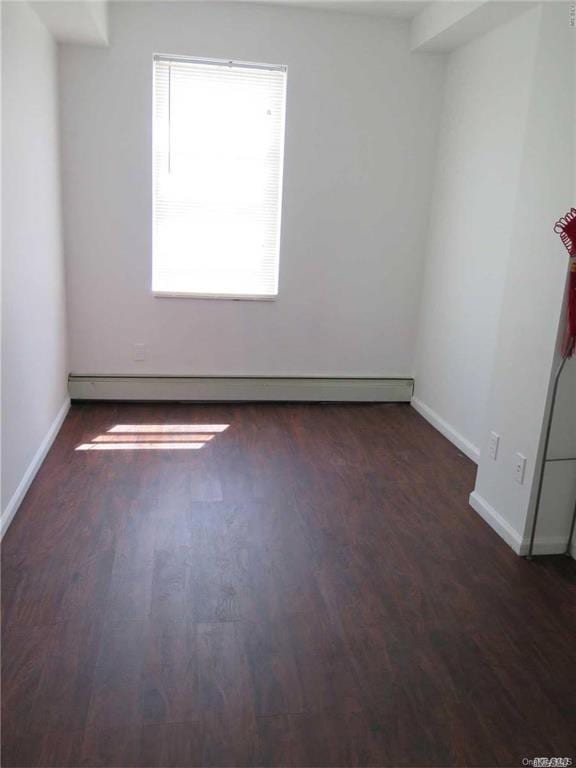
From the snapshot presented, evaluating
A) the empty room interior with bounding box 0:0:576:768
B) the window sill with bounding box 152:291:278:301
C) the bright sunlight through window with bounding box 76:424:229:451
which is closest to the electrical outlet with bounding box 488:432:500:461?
the empty room interior with bounding box 0:0:576:768

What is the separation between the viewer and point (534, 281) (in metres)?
2.90

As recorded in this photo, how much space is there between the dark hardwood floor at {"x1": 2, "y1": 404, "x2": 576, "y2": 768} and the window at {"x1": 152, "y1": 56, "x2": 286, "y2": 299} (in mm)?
1510

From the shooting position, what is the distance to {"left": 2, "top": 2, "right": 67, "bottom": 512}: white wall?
299 cm

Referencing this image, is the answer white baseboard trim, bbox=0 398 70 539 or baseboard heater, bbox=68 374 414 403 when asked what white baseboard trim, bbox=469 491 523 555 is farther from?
white baseboard trim, bbox=0 398 70 539

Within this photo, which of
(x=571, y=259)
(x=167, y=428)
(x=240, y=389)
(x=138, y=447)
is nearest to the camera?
(x=571, y=259)

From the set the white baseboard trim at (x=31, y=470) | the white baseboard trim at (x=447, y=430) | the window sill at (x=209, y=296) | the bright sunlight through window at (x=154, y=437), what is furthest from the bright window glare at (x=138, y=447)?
the white baseboard trim at (x=447, y=430)

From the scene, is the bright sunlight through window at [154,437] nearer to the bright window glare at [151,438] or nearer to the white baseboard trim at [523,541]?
the bright window glare at [151,438]

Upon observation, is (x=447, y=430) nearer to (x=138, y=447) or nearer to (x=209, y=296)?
(x=209, y=296)

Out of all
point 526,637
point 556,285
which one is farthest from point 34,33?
point 526,637

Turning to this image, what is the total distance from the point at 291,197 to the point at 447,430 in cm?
204

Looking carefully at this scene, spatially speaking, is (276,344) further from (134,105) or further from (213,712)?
(213,712)

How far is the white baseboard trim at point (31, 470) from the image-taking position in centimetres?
296

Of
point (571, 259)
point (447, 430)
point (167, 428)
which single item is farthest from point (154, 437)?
point (571, 259)

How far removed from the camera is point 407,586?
2.71 m
